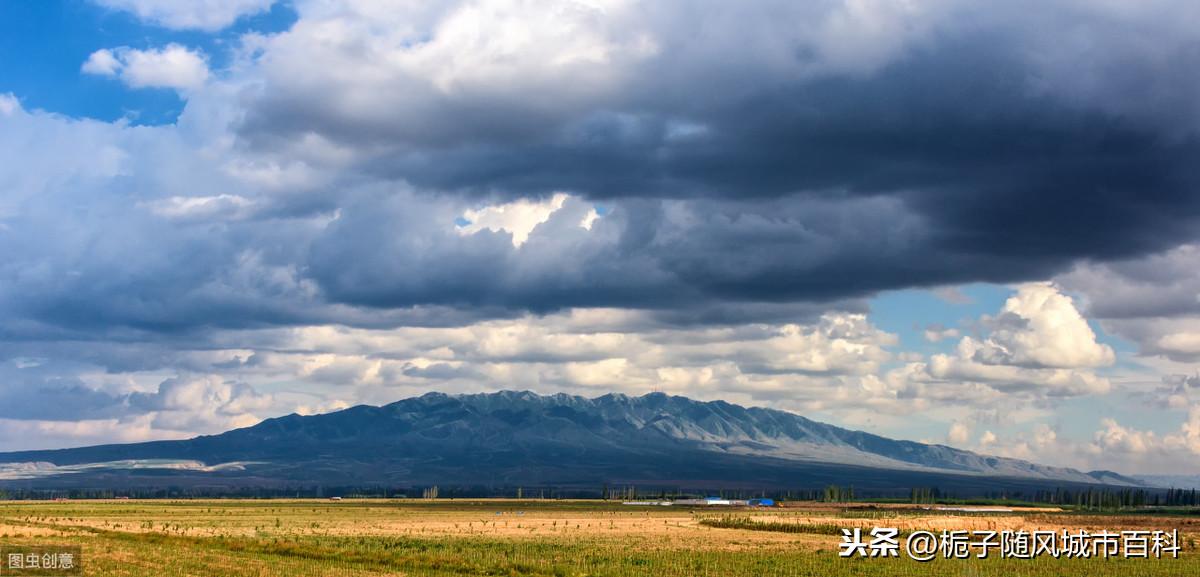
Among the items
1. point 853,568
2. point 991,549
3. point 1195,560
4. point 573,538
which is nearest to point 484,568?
point 853,568

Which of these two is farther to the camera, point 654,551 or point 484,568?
point 654,551

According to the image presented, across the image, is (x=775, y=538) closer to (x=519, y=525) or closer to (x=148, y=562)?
(x=519, y=525)

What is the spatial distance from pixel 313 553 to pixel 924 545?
1974 inches

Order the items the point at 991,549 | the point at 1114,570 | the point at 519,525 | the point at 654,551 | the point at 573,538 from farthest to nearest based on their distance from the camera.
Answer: the point at 519,525 → the point at 573,538 → the point at 991,549 → the point at 654,551 → the point at 1114,570

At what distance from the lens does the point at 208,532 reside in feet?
370

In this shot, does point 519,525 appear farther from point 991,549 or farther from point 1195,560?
point 1195,560

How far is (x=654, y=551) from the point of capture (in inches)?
3644

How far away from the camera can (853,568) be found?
3137 inches

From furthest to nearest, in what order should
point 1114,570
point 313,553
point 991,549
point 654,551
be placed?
1. point 991,549
2. point 654,551
3. point 313,553
4. point 1114,570

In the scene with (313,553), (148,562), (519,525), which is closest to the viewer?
(148,562)

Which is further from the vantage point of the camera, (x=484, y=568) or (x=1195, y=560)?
(x=1195, y=560)

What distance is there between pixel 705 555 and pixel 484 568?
828 inches

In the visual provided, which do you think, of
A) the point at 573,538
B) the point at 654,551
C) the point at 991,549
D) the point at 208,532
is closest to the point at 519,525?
the point at 573,538

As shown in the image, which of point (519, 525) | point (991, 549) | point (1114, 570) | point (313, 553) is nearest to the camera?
point (1114, 570)
